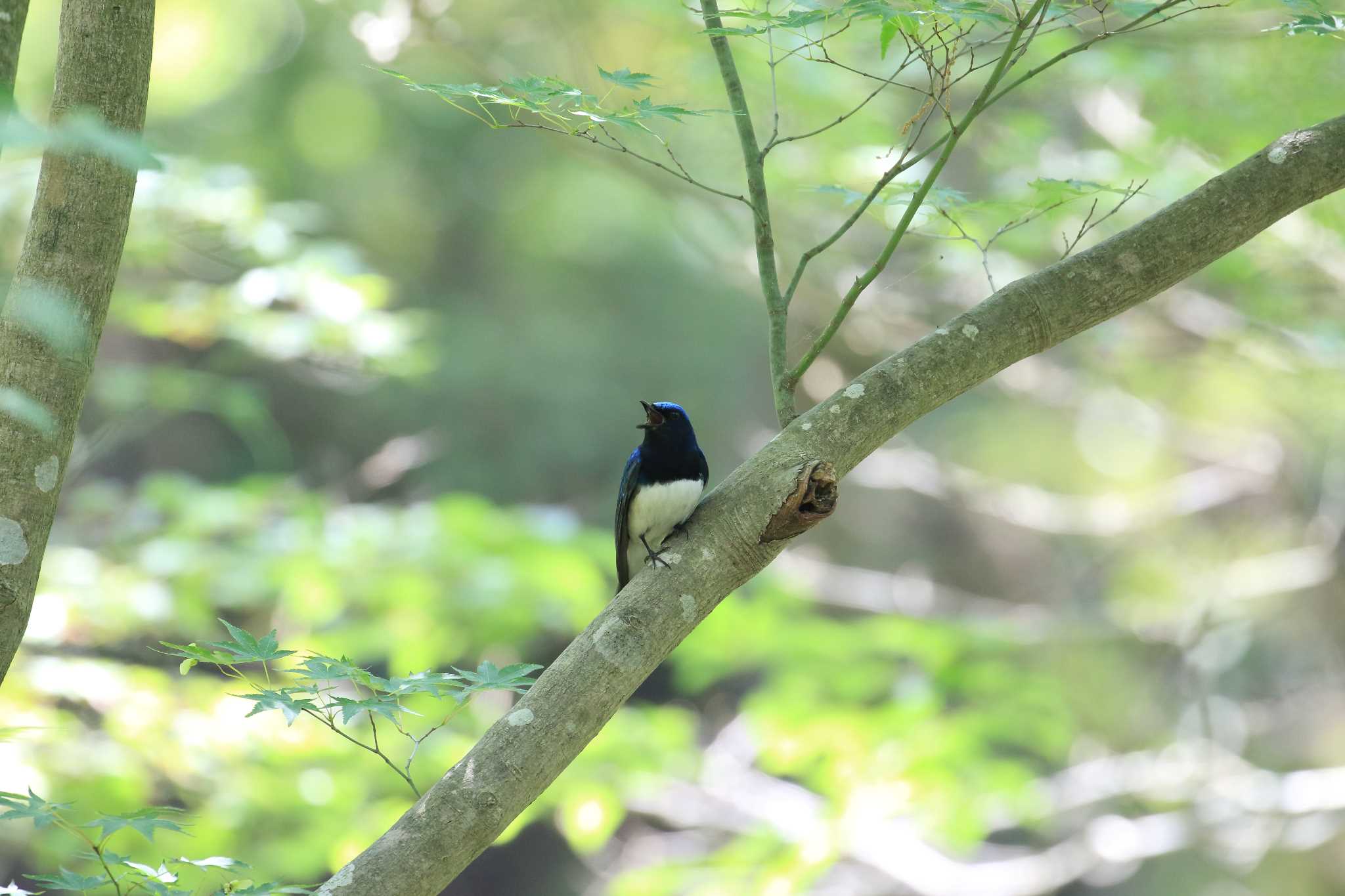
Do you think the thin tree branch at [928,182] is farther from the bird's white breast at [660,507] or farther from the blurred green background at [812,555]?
the bird's white breast at [660,507]

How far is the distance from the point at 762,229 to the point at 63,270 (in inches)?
48.2

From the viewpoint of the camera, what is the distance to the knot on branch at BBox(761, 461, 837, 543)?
6.19 ft

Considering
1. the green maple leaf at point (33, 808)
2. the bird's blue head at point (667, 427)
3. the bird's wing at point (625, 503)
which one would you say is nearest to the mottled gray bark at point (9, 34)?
the green maple leaf at point (33, 808)

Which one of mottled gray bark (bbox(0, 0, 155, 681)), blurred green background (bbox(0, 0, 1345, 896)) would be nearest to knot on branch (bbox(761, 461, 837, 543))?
blurred green background (bbox(0, 0, 1345, 896))

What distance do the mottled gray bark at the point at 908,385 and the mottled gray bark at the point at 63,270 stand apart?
77 cm

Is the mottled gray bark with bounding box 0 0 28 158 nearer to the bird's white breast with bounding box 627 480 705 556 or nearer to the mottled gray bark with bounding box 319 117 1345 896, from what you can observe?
the mottled gray bark with bounding box 319 117 1345 896

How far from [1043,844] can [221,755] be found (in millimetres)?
6962

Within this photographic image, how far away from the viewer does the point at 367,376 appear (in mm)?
5164

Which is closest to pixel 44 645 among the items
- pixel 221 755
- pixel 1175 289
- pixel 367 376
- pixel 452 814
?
pixel 221 755

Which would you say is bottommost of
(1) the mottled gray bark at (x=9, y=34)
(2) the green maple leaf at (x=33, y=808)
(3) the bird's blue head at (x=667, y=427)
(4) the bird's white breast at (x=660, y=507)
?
(2) the green maple leaf at (x=33, y=808)

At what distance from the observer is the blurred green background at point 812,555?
4.59 m

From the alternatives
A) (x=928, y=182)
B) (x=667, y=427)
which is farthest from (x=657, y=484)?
(x=928, y=182)

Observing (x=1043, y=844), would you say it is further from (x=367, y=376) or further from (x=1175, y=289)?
(x=367, y=376)

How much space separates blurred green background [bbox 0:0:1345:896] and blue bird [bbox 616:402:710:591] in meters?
0.90
